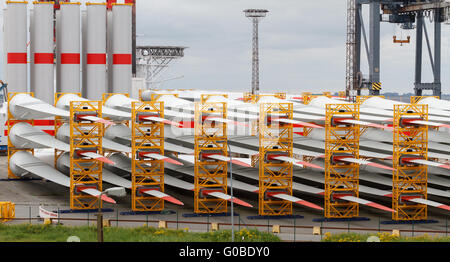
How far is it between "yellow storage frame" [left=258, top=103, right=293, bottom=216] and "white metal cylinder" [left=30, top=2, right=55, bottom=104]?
40.3 metres

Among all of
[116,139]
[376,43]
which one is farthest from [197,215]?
[376,43]

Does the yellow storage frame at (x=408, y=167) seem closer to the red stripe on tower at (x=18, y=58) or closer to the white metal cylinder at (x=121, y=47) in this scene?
the white metal cylinder at (x=121, y=47)

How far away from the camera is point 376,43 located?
136 m

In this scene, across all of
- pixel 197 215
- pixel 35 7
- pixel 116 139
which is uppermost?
pixel 35 7

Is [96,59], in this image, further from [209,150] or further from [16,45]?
[209,150]

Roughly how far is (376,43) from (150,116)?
67.9 m

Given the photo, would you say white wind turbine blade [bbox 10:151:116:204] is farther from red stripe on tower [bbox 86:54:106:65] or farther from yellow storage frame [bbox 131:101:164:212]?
red stripe on tower [bbox 86:54:106:65]

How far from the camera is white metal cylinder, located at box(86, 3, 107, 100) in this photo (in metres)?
107

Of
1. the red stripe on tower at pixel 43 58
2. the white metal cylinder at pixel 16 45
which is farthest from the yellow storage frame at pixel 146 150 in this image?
the white metal cylinder at pixel 16 45

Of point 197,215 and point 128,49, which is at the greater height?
point 128,49
